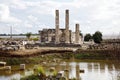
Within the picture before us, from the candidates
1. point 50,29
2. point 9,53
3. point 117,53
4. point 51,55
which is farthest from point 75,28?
point 117,53

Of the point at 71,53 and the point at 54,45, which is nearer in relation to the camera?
the point at 71,53

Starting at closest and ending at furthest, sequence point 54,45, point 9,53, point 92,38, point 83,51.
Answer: point 9,53
point 83,51
point 54,45
point 92,38

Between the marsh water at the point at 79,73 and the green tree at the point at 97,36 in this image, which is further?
the green tree at the point at 97,36

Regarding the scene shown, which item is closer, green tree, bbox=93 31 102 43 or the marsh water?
the marsh water

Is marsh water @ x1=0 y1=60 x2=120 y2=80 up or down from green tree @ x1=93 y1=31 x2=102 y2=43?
down

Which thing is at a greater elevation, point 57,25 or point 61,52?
point 57,25

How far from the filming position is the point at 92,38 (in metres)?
86.8

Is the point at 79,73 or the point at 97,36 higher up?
the point at 97,36

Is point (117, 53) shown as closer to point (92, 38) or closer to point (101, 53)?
point (101, 53)

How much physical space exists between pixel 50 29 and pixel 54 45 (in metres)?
13.7

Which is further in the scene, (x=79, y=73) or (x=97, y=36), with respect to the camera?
(x=97, y=36)

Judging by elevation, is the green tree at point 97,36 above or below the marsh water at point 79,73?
above

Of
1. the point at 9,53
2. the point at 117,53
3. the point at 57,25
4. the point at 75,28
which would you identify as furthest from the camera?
the point at 75,28

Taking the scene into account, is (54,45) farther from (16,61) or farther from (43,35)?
(16,61)
